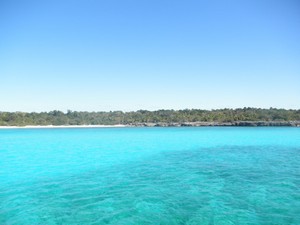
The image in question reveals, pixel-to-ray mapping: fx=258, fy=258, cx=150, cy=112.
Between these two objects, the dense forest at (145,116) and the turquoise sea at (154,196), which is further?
the dense forest at (145,116)

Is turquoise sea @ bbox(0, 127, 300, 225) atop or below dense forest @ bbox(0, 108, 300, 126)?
below

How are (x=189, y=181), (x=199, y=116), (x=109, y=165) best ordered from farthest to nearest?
1. (x=199, y=116)
2. (x=109, y=165)
3. (x=189, y=181)

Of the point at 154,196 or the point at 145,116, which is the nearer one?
the point at 154,196

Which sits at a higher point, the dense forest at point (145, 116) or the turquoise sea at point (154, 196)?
the dense forest at point (145, 116)

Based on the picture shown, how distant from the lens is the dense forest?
12462 cm

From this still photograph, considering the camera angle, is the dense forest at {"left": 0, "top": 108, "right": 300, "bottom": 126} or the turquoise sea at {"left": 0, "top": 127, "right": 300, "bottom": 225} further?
the dense forest at {"left": 0, "top": 108, "right": 300, "bottom": 126}

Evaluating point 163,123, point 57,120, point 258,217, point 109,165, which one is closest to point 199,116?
point 163,123

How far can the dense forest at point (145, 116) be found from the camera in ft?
409

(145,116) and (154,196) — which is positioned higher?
(145,116)

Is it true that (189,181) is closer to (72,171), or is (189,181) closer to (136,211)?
(136,211)

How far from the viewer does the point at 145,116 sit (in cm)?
15588

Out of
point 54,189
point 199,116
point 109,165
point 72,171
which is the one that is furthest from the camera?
point 199,116

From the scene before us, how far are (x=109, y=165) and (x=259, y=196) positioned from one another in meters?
12.2

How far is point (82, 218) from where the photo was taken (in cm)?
893
